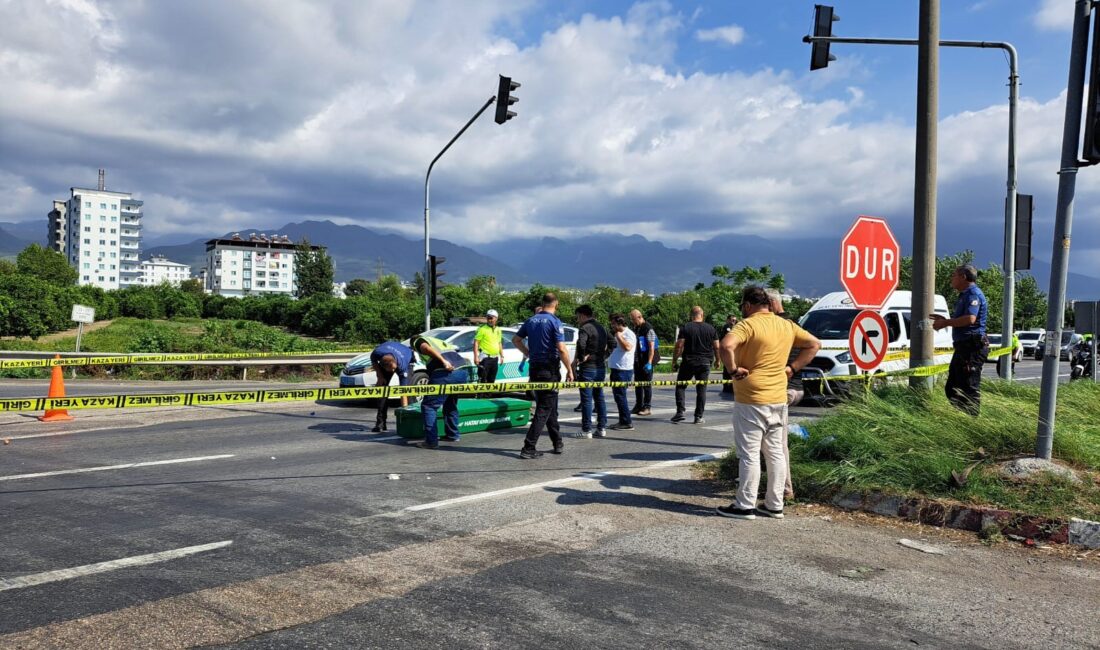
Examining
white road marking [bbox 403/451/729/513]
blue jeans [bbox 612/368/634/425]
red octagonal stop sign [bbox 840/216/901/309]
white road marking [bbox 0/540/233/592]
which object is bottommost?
white road marking [bbox 0/540/233/592]

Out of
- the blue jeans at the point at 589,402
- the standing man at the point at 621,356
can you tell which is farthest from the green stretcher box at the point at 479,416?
the standing man at the point at 621,356

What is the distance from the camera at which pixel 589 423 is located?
435 inches

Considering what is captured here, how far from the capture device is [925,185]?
872cm

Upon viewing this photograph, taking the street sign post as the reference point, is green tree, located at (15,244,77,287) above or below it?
above

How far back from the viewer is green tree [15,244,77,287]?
10365 cm

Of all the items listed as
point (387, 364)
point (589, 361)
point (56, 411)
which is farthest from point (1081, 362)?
point (56, 411)

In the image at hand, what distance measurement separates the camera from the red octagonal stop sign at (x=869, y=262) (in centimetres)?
909

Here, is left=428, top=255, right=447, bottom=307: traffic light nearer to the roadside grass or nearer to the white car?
the white car

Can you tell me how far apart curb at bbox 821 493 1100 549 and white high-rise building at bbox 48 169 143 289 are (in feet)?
611

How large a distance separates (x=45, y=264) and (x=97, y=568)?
122 metres

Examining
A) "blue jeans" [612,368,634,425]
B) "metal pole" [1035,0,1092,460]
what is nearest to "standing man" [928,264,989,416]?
"metal pole" [1035,0,1092,460]

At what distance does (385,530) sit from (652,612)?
2.37m

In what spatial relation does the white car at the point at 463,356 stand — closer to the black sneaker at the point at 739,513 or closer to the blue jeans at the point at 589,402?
the blue jeans at the point at 589,402

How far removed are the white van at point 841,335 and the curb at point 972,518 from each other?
24.3ft
